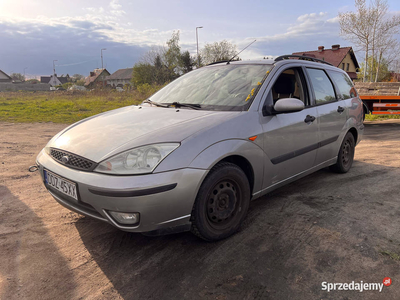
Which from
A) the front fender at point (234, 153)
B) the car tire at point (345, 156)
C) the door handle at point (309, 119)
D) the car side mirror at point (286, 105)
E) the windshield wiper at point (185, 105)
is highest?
the windshield wiper at point (185, 105)

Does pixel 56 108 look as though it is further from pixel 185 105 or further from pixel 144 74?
pixel 144 74

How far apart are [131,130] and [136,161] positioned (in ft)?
1.56

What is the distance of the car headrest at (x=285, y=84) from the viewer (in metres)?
3.49

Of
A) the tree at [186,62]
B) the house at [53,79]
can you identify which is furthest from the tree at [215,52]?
the house at [53,79]

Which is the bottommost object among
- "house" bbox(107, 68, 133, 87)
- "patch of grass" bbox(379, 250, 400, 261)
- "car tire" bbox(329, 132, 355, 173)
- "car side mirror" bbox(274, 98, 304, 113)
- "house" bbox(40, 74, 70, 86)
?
"patch of grass" bbox(379, 250, 400, 261)

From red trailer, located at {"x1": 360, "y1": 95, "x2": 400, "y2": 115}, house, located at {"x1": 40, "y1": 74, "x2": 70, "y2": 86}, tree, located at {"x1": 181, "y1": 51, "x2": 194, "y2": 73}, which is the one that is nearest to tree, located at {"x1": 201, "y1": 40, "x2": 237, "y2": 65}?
tree, located at {"x1": 181, "y1": 51, "x2": 194, "y2": 73}

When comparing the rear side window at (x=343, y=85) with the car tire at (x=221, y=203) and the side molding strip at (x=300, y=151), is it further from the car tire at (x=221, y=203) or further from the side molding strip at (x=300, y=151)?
the car tire at (x=221, y=203)

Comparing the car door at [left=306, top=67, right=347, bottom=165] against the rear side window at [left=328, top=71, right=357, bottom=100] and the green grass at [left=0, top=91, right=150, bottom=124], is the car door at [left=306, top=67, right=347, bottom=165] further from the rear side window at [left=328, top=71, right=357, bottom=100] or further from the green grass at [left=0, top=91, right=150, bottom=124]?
the green grass at [left=0, top=91, right=150, bottom=124]

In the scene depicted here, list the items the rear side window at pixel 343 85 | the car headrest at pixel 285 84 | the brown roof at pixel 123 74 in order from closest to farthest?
1. the car headrest at pixel 285 84
2. the rear side window at pixel 343 85
3. the brown roof at pixel 123 74

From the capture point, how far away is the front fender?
7.86ft

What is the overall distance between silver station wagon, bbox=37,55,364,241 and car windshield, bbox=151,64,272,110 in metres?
0.01

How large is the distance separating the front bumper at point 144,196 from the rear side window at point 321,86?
2342 millimetres

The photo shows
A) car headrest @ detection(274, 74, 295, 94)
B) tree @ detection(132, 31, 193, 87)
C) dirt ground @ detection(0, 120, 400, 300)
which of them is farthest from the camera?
tree @ detection(132, 31, 193, 87)

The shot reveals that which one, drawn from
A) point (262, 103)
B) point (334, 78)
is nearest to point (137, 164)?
point (262, 103)
